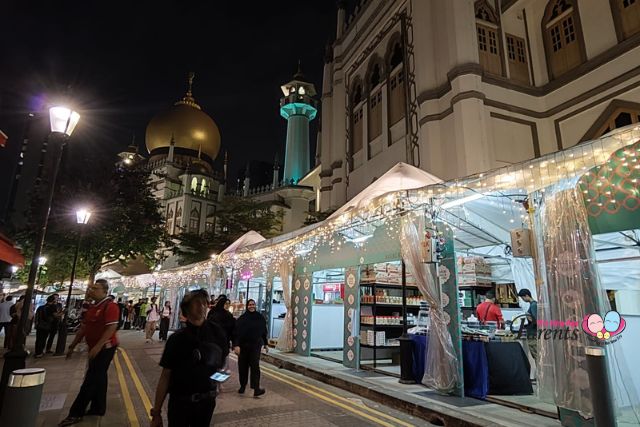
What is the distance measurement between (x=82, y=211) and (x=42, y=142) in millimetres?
4802

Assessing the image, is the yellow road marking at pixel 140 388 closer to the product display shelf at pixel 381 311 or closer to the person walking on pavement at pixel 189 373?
the person walking on pavement at pixel 189 373

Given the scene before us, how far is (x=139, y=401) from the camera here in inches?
283

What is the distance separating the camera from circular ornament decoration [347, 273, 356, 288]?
36.2 feet

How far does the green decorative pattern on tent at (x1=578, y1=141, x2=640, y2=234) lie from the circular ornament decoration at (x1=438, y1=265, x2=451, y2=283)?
3060 mm

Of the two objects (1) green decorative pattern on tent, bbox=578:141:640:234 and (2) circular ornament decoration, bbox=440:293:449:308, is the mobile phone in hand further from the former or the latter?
(2) circular ornament decoration, bbox=440:293:449:308

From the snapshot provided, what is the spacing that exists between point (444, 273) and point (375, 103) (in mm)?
15186

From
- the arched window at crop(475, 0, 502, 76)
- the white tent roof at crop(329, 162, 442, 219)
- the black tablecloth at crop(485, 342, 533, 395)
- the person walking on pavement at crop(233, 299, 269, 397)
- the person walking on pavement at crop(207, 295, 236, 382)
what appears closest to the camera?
the person walking on pavement at crop(207, 295, 236, 382)

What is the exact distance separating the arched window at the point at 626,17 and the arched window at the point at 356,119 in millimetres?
12282

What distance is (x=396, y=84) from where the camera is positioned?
19750 millimetres

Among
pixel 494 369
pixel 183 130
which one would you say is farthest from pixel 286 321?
pixel 183 130

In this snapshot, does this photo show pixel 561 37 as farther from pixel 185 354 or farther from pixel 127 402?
pixel 127 402

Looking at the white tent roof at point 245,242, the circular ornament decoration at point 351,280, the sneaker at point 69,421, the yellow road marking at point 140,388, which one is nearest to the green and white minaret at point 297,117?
the white tent roof at point 245,242

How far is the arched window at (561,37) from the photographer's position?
14.8 metres

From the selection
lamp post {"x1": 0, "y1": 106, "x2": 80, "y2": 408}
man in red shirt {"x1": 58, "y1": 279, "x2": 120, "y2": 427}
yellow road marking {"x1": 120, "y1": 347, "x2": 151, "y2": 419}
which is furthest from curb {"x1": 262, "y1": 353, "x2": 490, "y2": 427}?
lamp post {"x1": 0, "y1": 106, "x2": 80, "y2": 408}
